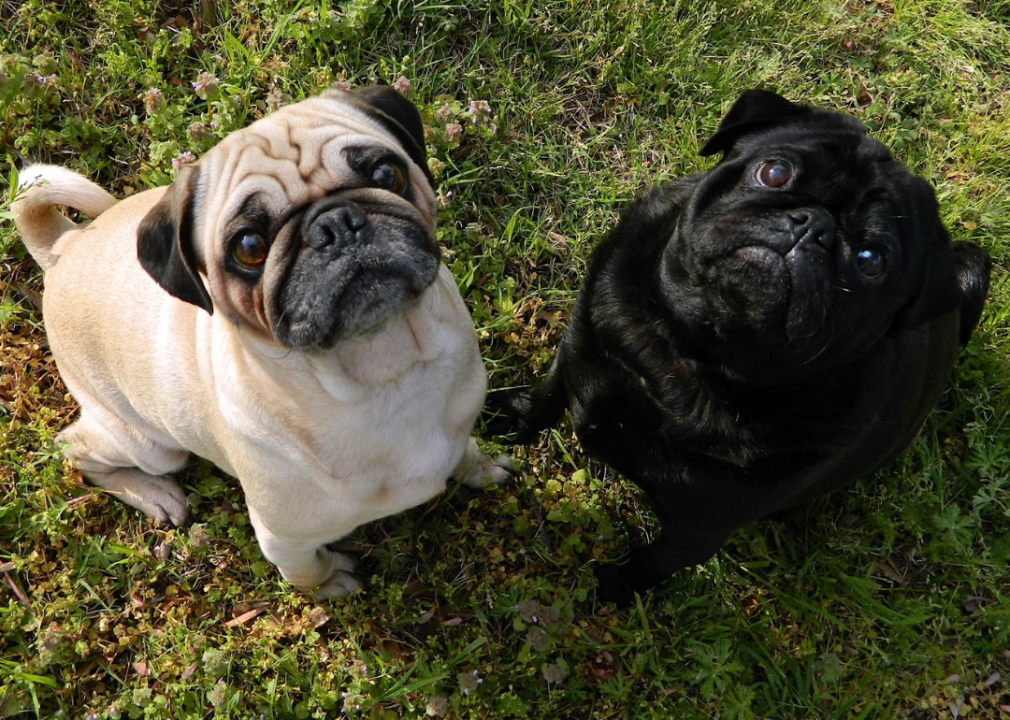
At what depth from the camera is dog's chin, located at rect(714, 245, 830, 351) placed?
2857 mm

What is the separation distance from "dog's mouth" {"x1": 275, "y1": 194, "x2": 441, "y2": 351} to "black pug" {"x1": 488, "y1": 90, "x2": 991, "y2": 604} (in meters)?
1.12

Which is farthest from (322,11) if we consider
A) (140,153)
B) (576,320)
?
(576,320)

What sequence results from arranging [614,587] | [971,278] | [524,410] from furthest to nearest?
[524,410]
[614,587]
[971,278]

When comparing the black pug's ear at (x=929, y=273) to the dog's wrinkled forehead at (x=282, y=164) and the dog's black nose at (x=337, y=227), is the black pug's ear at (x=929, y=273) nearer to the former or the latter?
the dog's wrinkled forehead at (x=282, y=164)

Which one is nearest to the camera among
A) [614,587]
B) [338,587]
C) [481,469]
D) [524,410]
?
[338,587]

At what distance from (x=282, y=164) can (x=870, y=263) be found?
226 cm

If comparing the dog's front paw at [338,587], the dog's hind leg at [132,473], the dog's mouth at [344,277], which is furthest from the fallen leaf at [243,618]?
the dog's mouth at [344,277]

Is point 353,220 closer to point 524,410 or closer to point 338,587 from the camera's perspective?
point 524,410

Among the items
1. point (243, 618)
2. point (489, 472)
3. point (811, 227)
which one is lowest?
point (243, 618)

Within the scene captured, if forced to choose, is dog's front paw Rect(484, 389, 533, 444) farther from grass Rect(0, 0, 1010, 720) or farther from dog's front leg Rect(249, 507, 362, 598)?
dog's front leg Rect(249, 507, 362, 598)

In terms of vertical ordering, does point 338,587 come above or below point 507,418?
below

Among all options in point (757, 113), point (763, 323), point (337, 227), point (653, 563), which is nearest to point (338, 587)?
point (653, 563)

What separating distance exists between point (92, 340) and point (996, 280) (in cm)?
531

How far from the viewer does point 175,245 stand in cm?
287
